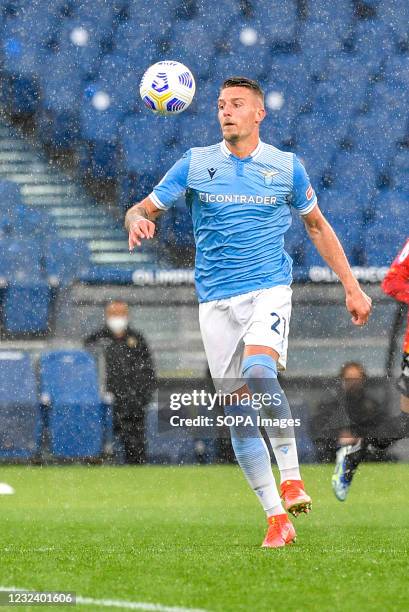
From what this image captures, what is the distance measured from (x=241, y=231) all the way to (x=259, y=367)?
0.57 m

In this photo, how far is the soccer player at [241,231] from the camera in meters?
4.70

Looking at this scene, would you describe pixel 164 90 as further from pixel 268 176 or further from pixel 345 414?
pixel 345 414

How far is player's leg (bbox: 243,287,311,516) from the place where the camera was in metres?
4.43

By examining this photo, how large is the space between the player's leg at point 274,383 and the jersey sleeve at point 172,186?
503mm

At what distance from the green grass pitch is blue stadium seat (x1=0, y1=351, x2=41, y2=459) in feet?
0.74

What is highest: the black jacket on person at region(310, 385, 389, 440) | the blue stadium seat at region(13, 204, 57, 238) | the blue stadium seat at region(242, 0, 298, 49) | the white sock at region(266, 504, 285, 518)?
the blue stadium seat at region(242, 0, 298, 49)

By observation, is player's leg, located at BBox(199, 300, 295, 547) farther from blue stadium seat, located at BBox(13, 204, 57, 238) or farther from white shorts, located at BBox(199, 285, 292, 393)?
blue stadium seat, located at BBox(13, 204, 57, 238)

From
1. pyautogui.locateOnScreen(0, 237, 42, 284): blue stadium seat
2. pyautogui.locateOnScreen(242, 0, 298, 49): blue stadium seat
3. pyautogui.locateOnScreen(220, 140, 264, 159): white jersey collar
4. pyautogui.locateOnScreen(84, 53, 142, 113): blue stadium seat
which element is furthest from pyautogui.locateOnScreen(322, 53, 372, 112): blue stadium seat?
pyautogui.locateOnScreen(220, 140, 264, 159): white jersey collar

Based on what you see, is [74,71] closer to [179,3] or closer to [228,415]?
[179,3]

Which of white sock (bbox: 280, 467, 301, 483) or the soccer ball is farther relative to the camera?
the soccer ball

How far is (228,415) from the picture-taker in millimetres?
4680

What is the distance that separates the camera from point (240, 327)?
4754mm

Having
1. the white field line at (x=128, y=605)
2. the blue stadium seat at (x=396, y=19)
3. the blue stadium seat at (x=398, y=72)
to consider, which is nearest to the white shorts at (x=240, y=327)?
the white field line at (x=128, y=605)

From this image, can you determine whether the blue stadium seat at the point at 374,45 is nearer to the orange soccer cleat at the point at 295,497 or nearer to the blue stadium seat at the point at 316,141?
the blue stadium seat at the point at 316,141
